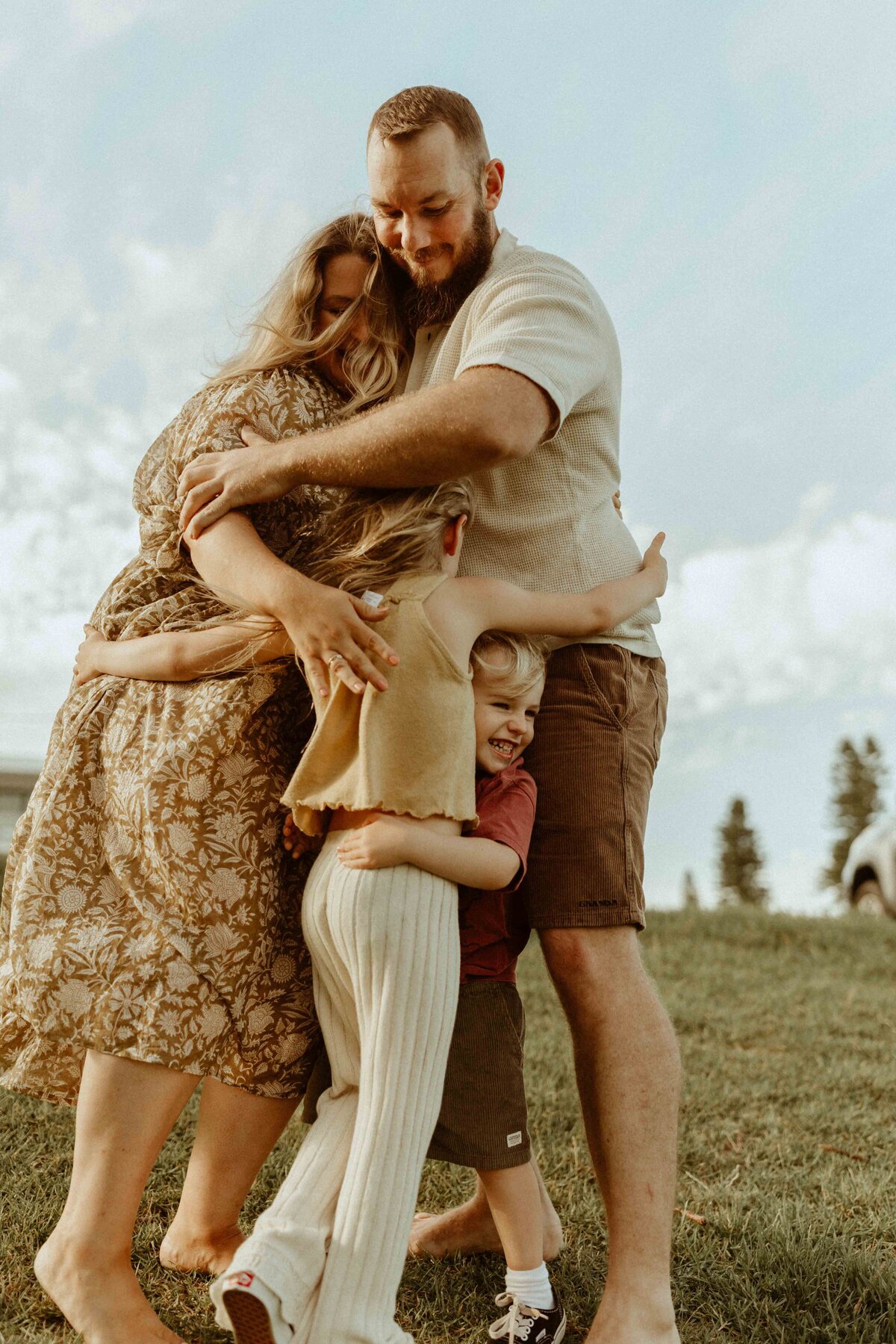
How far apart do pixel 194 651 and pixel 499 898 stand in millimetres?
795

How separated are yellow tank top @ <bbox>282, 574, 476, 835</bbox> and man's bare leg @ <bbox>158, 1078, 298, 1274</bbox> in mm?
708

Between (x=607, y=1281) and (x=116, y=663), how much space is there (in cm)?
158

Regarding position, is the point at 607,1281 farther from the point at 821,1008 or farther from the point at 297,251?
the point at 821,1008

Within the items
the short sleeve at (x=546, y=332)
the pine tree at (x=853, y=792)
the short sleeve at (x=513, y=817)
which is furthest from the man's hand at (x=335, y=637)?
the pine tree at (x=853, y=792)

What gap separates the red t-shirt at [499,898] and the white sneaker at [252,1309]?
0.70 metres

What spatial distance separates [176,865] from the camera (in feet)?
7.36

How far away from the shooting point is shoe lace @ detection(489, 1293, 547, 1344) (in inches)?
88.4

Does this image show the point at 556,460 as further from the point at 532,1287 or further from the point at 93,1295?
the point at 93,1295

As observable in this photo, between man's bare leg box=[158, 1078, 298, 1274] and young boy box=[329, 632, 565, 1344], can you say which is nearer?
young boy box=[329, 632, 565, 1344]

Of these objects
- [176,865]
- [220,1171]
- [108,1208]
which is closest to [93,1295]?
[108,1208]

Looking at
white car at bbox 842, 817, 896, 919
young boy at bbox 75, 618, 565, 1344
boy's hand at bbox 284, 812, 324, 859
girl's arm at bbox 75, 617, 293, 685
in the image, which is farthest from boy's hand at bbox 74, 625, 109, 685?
white car at bbox 842, 817, 896, 919

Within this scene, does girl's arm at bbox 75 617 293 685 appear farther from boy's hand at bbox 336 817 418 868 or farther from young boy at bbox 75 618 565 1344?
boy's hand at bbox 336 817 418 868

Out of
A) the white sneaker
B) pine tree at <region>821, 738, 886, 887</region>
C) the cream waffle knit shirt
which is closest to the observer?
the white sneaker

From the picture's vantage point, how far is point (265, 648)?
226cm
